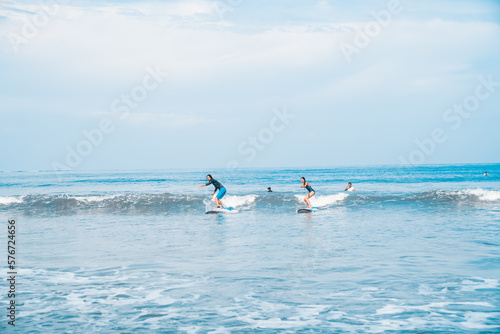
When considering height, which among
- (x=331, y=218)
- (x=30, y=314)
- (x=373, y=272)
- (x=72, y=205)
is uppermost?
(x=72, y=205)

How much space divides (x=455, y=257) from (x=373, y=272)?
2990 millimetres

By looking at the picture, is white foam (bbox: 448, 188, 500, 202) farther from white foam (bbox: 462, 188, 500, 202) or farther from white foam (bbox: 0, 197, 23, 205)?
white foam (bbox: 0, 197, 23, 205)

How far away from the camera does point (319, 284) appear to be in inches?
340

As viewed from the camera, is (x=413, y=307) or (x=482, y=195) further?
(x=482, y=195)

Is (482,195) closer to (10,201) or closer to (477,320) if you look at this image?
(477,320)

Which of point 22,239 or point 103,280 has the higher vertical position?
point 22,239

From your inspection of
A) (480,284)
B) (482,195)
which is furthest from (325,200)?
(480,284)

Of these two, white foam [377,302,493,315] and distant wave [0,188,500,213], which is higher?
distant wave [0,188,500,213]

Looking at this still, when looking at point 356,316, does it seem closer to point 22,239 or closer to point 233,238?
point 233,238

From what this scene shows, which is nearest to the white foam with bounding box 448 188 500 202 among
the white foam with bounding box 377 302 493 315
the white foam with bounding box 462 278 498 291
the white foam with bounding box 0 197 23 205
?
the white foam with bounding box 462 278 498 291

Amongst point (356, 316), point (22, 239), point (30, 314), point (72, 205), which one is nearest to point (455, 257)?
point (356, 316)

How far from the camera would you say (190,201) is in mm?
32031

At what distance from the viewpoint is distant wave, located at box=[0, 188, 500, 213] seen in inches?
1166

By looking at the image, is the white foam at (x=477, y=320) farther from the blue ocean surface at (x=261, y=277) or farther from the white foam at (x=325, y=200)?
the white foam at (x=325, y=200)
